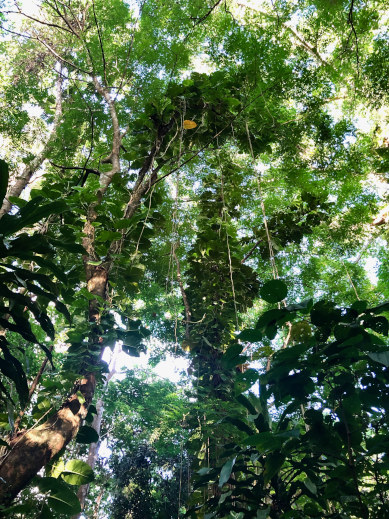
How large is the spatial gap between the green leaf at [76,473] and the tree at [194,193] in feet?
0.17

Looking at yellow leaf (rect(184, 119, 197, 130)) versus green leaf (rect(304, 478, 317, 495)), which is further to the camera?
yellow leaf (rect(184, 119, 197, 130))

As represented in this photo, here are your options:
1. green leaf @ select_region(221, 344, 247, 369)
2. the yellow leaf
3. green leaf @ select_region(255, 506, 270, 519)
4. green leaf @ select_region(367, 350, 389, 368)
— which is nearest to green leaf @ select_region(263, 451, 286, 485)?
green leaf @ select_region(255, 506, 270, 519)

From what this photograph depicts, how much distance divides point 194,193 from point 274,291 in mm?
4412

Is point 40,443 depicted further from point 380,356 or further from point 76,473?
point 380,356

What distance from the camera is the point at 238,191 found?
317cm

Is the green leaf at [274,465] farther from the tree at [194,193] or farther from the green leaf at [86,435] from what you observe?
the green leaf at [86,435]

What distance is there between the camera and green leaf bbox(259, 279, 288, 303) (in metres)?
0.87

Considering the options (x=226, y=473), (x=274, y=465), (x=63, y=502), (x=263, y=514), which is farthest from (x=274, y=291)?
(x=63, y=502)

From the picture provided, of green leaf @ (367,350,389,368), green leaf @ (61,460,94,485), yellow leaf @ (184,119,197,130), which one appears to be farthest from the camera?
yellow leaf @ (184,119,197,130)

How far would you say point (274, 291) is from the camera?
88 centimetres

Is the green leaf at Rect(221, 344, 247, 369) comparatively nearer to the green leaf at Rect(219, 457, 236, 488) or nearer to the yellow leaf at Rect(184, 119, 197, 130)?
the green leaf at Rect(219, 457, 236, 488)

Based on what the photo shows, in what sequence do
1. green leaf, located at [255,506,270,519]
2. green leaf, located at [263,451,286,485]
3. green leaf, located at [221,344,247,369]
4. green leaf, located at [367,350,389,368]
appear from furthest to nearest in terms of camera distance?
green leaf, located at [255,506,270,519], green leaf, located at [263,451,286,485], green leaf, located at [221,344,247,369], green leaf, located at [367,350,389,368]

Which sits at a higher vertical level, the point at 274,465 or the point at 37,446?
the point at 274,465

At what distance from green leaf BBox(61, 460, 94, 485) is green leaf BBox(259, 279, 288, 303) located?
51.4 inches
